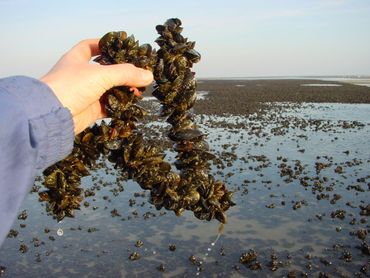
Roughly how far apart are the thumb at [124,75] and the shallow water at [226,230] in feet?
29.6

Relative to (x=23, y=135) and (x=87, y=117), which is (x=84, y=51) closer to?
(x=87, y=117)

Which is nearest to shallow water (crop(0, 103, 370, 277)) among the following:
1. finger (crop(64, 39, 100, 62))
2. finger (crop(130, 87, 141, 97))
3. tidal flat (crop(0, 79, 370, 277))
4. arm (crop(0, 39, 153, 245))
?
tidal flat (crop(0, 79, 370, 277))

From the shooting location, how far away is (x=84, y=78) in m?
2.53

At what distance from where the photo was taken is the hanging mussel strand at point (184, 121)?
3186mm

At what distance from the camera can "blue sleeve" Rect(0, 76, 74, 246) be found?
4.73 ft

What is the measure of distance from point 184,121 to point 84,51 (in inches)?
39.1

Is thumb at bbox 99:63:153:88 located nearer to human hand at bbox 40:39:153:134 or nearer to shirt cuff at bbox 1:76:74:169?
human hand at bbox 40:39:153:134

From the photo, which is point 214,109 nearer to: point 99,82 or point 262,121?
point 262,121

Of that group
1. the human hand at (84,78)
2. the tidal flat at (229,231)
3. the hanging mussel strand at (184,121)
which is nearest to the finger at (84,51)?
the human hand at (84,78)

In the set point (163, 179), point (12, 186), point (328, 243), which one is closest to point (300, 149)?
point (328, 243)

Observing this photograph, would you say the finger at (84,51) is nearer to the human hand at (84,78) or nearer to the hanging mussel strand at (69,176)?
the human hand at (84,78)

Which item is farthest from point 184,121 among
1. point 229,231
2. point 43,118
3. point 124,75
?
point 229,231

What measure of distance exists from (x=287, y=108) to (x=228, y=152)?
103ft

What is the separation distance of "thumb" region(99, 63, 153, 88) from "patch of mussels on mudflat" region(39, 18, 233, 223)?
0.12 m
